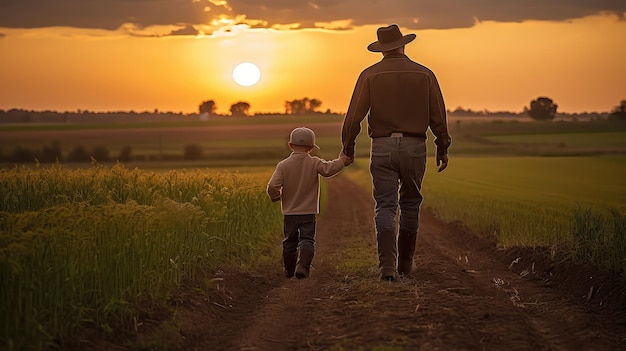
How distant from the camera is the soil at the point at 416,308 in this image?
6367mm

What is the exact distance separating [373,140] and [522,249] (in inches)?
139

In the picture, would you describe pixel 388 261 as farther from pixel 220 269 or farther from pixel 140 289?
pixel 140 289

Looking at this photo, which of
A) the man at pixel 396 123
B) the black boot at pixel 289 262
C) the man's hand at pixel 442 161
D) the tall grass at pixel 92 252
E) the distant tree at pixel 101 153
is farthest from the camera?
the distant tree at pixel 101 153

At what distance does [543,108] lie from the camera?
109m

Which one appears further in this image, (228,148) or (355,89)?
(228,148)

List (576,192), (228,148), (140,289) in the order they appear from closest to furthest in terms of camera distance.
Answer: (140,289) → (576,192) → (228,148)

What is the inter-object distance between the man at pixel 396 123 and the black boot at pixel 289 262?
1318 millimetres

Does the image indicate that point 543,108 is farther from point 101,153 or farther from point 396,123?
point 396,123

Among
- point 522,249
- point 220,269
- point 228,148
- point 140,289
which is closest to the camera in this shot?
point 140,289

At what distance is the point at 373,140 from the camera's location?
31.3ft

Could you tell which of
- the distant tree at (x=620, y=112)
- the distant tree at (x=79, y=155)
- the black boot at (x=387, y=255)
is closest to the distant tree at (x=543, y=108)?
the distant tree at (x=620, y=112)

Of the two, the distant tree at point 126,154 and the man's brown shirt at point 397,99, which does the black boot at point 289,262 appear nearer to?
the man's brown shirt at point 397,99

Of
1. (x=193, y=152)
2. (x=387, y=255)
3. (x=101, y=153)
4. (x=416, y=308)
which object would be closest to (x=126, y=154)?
(x=101, y=153)

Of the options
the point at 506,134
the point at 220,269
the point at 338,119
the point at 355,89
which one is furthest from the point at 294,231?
the point at 338,119
